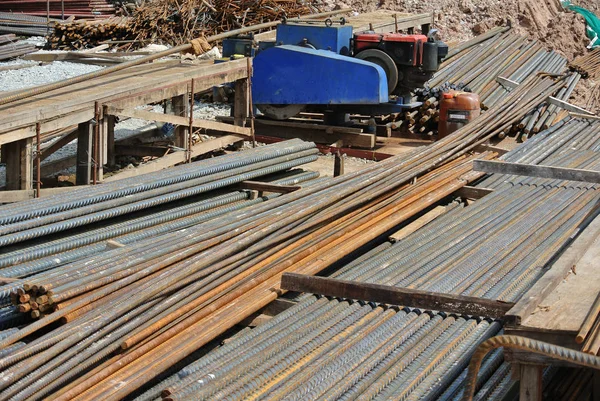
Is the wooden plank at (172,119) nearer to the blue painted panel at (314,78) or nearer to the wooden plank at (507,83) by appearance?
the blue painted panel at (314,78)

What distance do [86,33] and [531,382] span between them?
18.4 m

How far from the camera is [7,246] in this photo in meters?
6.68

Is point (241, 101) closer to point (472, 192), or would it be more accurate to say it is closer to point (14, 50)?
point (472, 192)

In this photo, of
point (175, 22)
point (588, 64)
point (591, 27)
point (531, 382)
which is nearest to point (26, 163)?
point (531, 382)

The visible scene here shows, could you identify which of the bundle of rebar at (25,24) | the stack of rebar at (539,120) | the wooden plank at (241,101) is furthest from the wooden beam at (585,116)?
the bundle of rebar at (25,24)

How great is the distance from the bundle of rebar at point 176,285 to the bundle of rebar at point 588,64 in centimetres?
999

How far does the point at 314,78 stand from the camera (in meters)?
12.8

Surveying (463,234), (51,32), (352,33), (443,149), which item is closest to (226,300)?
(463,234)

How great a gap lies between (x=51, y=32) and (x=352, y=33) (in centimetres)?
1093

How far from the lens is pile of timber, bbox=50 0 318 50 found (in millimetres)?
20109

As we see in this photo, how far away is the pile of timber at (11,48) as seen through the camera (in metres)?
19.7

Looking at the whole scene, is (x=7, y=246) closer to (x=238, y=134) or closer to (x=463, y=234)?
(x=463, y=234)

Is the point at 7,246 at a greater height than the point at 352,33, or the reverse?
the point at 352,33

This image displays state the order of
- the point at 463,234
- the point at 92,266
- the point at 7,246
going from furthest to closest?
the point at 463,234
the point at 7,246
the point at 92,266
